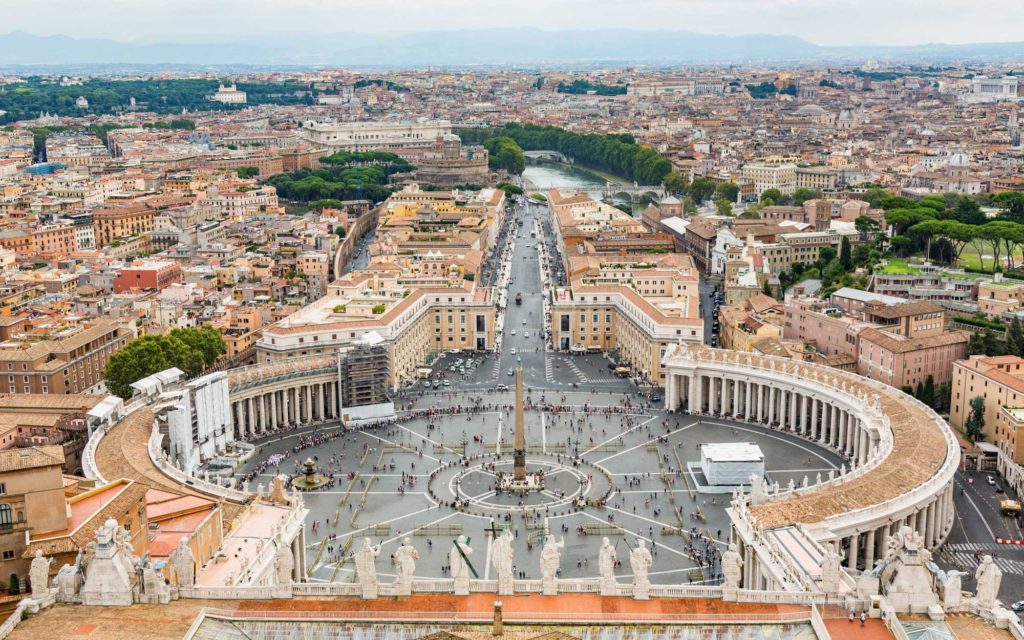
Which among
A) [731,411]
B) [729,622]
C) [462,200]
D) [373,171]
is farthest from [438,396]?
[373,171]

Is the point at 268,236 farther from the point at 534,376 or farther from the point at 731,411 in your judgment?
the point at 731,411

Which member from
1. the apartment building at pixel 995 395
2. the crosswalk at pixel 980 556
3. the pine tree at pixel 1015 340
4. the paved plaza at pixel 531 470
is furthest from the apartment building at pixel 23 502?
the pine tree at pixel 1015 340

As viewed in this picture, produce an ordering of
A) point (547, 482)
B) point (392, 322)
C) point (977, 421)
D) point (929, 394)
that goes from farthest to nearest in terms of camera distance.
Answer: point (392, 322) → point (929, 394) → point (977, 421) → point (547, 482)

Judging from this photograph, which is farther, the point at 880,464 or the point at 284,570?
the point at 880,464

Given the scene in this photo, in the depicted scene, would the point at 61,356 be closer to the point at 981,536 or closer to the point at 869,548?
the point at 869,548

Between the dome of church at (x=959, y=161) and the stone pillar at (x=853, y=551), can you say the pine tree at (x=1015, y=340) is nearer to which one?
the stone pillar at (x=853, y=551)

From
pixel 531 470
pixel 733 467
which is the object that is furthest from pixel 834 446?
pixel 531 470
